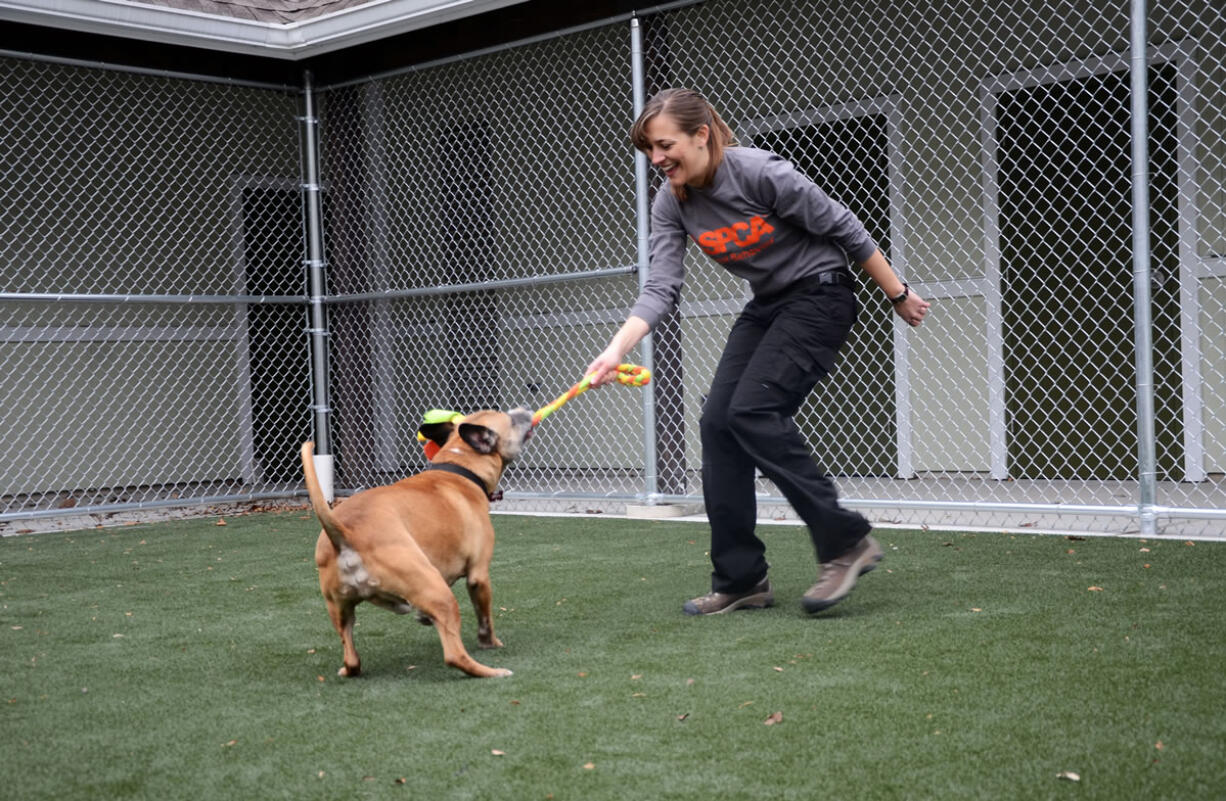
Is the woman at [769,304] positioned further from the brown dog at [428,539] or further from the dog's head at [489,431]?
the brown dog at [428,539]

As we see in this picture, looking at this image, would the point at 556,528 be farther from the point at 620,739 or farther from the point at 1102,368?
the point at 620,739

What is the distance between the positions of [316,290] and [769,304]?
5.11 m

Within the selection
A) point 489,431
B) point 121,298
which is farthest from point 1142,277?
point 121,298

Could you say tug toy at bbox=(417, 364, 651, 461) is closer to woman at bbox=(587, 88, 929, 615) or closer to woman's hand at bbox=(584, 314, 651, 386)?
woman's hand at bbox=(584, 314, 651, 386)

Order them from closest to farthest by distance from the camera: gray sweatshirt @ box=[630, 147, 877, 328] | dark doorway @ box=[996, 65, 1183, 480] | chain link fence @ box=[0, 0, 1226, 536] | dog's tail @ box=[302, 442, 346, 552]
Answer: dog's tail @ box=[302, 442, 346, 552] → gray sweatshirt @ box=[630, 147, 877, 328] → chain link fence @ box=[0, 0, 1226, 536] → dark doorway @ box=[996, 65, 1183, 480]

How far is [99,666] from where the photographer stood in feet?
12.6

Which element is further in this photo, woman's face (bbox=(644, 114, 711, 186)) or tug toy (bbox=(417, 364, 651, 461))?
woman's face (bbox=(644, 114, 711, 186))

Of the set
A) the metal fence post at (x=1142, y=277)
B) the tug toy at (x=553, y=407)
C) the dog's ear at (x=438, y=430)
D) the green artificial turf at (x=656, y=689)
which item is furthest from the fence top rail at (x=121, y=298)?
the metal fence post at (x=1142, y=277)

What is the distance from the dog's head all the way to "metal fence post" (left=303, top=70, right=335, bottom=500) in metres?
4.65

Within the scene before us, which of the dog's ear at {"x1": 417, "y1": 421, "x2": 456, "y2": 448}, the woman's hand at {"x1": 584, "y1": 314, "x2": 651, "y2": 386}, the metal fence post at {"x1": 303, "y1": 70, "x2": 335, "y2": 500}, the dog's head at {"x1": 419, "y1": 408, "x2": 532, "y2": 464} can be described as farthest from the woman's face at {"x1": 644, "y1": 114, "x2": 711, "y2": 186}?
the metal fence post at {"x1": 303, "y1": 70, "x2": 335, "y2": 500}

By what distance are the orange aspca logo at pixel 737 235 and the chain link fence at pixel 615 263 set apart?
7.69ft

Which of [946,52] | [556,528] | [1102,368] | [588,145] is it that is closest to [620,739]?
Result: [556,528]

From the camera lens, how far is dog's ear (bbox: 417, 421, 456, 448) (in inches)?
160

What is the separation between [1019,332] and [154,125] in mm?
7199
